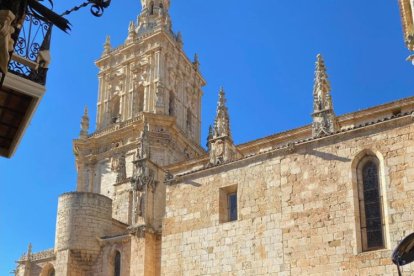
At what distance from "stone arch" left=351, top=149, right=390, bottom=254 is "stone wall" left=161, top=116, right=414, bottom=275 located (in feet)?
0.10

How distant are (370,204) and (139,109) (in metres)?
26.5

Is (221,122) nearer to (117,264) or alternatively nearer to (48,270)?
(117,264)

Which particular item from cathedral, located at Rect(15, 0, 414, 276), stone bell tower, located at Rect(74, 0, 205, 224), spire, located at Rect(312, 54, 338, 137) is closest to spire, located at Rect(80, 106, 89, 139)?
stone bell tower, located at Rect(74, 0, 205, 224)

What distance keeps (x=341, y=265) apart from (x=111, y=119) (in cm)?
2822

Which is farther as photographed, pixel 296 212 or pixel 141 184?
pixel 141 184

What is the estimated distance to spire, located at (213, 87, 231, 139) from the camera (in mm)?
23766

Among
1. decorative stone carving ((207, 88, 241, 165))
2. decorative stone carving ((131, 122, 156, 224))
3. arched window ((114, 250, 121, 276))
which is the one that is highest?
decorative stone carving ((207, 88, 241, 165))

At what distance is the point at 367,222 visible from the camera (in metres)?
15.8

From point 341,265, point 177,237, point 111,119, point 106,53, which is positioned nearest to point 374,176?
point 341,265

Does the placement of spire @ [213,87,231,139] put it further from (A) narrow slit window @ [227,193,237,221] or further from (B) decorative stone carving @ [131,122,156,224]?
(A) narrow slit window @ [227,193,237,221]

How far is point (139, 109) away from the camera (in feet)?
133

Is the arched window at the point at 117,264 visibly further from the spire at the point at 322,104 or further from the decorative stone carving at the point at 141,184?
the spire at the point at 322,104

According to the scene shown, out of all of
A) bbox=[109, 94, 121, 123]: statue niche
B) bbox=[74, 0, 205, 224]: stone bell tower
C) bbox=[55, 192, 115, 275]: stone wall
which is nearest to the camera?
bbox=[55, 192, 115, 275]: stone wall

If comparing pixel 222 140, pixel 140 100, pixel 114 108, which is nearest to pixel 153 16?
pixel 140 100
